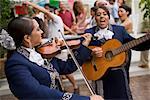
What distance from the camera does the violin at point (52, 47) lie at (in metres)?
2.66

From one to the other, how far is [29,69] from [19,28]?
244mm

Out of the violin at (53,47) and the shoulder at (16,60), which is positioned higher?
the shoulder at (16,60)

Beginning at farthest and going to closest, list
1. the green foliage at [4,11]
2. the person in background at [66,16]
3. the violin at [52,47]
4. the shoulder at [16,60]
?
the person in background at [66,16] < the green foliage at [4,11] < the violin at [52,47] < the shoulder at [16,60]

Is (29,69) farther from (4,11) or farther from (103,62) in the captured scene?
(4,11)

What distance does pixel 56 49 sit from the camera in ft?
9.47

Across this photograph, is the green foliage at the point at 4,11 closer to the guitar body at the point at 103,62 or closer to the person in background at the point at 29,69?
the guitar body at the point at 103,62

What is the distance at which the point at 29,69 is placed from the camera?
184 centimetres

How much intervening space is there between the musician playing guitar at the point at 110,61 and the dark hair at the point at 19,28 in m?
1.08

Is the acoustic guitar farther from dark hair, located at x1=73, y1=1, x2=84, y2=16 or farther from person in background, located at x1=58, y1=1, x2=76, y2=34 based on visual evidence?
person in background, located at x1=58, y1=1, x2=76, y2=34

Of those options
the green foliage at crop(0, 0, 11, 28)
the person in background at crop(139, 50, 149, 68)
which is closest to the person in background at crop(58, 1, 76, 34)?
the green foliage at crop(0, 0, 11, 28)

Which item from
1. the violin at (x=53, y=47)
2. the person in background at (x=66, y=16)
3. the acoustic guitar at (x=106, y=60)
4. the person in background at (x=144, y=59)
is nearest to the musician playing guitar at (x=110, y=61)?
the acoustic guitar at (x=106, y=60)

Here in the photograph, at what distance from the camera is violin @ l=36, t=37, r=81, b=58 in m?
2.66

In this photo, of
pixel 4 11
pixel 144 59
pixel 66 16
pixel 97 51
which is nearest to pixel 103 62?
pixel 97 51

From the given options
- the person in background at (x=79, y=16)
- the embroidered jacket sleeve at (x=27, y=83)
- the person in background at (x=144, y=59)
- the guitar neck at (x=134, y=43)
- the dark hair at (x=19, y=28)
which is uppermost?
the dark hair at (x=19, y=28)
